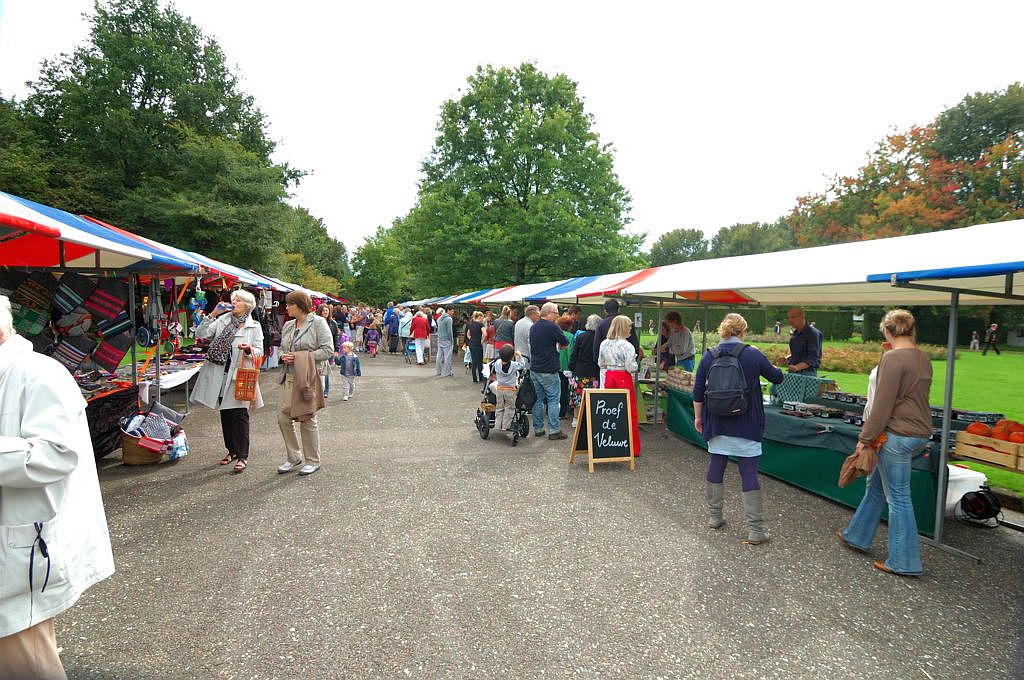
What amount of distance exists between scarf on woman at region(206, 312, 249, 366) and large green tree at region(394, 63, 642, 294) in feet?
58.4

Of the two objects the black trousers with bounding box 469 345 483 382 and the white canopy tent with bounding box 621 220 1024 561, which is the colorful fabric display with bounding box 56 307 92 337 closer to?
the white canopy tent with bounding box 621 220 1024 561

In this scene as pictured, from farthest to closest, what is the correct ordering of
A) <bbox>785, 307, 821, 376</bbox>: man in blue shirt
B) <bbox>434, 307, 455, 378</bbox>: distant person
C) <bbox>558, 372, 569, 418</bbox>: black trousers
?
1. <bbox>434, 307, 455, 378</bbox>: distant person
2. <bbox>558, 372, 569, 418</bbox>: black trousers
3. <bbox>785, 307, 821, 376</bbox>: man in blue shirt

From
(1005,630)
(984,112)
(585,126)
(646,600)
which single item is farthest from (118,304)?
(984,112)

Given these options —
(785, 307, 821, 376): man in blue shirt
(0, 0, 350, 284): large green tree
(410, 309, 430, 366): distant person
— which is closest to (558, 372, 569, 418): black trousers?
(785, 307, 821, 376): man in blue shirt

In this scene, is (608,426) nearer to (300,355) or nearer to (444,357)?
(300,355)

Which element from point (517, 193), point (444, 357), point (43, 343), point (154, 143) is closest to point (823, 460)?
point (43, 343)

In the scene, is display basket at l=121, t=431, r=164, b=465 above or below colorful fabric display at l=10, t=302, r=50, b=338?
below

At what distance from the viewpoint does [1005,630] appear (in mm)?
3094

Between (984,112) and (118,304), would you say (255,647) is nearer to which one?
(118,304)

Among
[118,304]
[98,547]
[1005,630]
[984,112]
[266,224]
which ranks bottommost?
[1005,630]

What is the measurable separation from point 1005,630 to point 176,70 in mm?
35756

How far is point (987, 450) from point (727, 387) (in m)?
2.09

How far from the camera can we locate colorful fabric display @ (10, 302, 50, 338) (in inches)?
215

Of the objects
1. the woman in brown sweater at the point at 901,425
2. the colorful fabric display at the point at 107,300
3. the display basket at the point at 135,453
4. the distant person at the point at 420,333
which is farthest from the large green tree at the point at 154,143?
the woman in brown sweater at the point at 901,425
